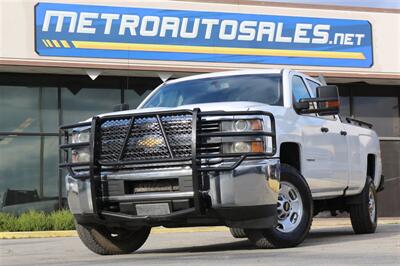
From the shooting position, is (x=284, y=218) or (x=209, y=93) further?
(x=209, y=93)

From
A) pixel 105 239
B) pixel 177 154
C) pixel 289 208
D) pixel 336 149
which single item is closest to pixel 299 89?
pixel 336 149

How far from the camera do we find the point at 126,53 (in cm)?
1734

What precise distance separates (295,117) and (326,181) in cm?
121

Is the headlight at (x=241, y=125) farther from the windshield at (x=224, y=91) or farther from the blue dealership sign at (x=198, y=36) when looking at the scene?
the blue dealership sign at (x=198, y=36)

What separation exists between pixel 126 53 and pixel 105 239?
10037 millimetres

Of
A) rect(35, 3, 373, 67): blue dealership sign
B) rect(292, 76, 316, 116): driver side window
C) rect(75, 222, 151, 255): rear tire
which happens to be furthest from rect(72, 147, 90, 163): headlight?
rect(35, 3, 373, 67): blue dealership sign

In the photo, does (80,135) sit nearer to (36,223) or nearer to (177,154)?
(177,154)

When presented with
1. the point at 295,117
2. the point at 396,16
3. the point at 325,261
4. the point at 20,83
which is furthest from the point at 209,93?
the point at 396,16

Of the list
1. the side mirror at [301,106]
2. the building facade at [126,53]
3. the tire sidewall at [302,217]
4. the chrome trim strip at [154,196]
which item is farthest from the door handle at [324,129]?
the building facade at [126,53]

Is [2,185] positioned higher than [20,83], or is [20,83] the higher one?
[20,83]

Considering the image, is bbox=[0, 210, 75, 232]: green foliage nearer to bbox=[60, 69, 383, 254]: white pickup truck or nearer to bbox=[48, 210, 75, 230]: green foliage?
bbox=[48, 210, 75, 230]: green foliage

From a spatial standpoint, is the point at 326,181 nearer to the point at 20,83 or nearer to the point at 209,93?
the point at 209,93

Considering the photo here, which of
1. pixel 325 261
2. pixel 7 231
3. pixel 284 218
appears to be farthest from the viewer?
pixel 7 231

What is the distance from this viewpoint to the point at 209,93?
27.8 feet
